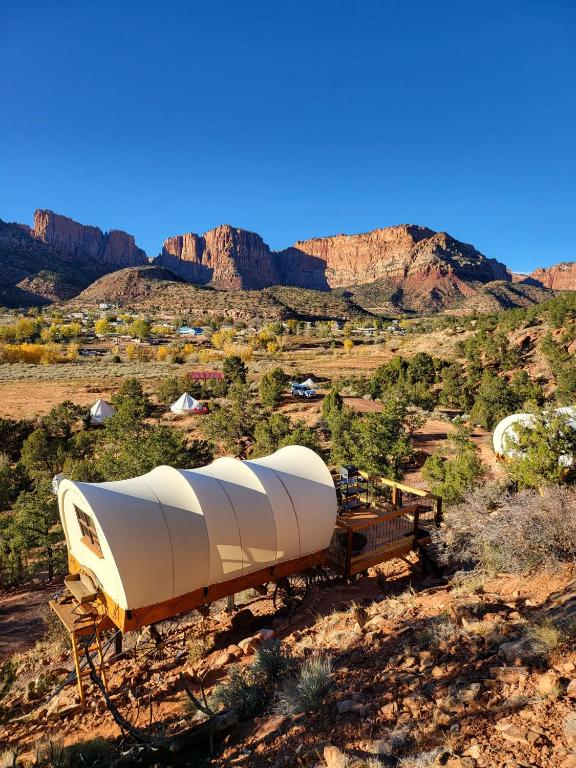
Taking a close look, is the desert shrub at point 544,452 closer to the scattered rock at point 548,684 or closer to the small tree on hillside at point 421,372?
the scattered rock at point 548,684

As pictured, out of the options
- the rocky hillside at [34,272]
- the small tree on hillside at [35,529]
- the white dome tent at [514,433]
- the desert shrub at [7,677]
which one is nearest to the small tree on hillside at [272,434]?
the white dome tent at [514,433]

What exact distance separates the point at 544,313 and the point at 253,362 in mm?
39744

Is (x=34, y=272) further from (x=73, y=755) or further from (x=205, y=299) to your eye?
(x=73, y=755)

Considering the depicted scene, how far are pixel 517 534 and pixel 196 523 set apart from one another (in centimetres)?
537

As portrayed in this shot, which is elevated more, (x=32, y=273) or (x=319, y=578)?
(x=32, y=273)

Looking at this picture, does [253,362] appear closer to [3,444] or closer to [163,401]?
[163,401]

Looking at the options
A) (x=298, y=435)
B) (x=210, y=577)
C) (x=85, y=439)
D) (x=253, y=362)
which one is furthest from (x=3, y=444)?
(x=253, y=362)

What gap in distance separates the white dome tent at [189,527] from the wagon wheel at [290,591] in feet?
4.47

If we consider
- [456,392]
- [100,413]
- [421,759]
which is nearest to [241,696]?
[421,759]

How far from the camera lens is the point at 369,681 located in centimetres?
506

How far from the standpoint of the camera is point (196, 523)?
22.5 feet

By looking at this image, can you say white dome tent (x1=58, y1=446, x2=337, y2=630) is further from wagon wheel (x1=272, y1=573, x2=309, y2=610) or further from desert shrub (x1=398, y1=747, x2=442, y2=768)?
desert shrub (x1=398, y1=747, x2=442, y2=768)

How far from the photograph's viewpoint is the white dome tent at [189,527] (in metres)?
6.33

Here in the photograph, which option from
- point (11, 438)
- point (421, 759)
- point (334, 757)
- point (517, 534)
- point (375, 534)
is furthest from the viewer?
point (11, 438)
